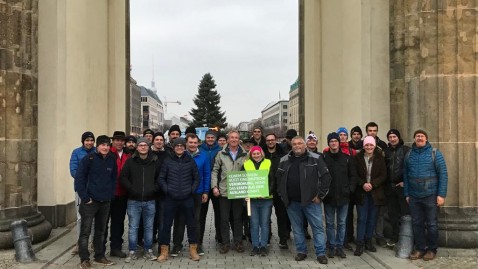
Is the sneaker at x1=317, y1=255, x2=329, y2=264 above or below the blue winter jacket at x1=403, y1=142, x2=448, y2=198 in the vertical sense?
below

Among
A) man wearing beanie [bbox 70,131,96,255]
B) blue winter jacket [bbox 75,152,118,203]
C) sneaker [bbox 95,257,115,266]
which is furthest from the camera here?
man wearing beanie [bbox 70,131,96,255]

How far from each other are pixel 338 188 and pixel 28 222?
16.7ft

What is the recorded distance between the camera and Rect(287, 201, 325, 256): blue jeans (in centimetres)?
764

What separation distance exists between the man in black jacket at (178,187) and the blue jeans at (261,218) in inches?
38.0

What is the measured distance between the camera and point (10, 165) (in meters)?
8.30

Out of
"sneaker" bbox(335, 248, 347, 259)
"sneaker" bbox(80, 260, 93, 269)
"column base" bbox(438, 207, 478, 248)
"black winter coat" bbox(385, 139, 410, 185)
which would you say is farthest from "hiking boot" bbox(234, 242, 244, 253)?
"column base" bbox(438, 207, 478, 248)

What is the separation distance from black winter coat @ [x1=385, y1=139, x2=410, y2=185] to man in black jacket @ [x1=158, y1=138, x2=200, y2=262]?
10.1 feet

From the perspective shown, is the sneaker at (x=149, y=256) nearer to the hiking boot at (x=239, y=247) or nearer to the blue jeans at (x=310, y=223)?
the hiking boot at (x=239, y=247)

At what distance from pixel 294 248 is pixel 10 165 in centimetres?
491

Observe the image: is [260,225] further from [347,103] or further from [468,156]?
[347,103]

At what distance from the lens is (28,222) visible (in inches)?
330

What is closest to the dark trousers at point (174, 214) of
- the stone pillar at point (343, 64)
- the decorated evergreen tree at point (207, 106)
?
the stone pillar at point (343, 64)

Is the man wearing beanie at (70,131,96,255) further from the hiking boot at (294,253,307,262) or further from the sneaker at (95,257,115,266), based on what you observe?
the hiking boot at (294,253,307,262)

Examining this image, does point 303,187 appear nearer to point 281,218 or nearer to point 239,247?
point 281,218
